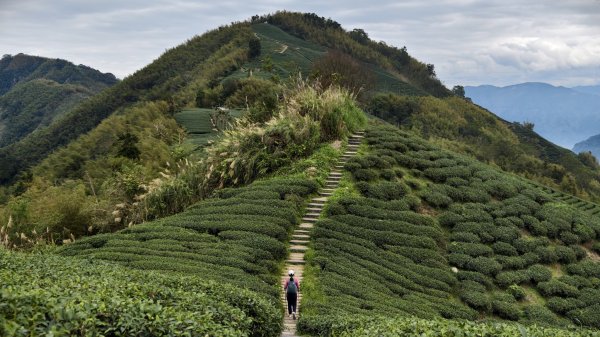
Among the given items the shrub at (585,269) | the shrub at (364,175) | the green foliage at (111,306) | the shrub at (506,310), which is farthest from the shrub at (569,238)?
the green foliage at (111,306)

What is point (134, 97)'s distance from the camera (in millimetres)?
77000

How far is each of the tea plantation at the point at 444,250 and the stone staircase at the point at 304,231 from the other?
1.39ft

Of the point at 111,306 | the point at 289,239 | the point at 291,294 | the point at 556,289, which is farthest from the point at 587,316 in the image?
the point at 111,306

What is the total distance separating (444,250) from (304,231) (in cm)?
560

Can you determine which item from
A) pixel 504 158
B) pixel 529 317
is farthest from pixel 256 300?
pixel 504 158

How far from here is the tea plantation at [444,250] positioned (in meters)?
15.6

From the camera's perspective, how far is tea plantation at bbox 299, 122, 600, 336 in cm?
1562

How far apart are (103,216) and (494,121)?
246 ft

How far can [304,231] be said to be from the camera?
1925 cm

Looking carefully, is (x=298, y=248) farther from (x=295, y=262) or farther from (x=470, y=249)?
(x=470, y=249)

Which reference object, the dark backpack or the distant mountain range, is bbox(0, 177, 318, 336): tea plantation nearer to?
the dark backpack

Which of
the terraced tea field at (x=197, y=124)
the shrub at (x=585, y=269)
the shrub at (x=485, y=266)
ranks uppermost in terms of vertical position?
the terraced tea field at (x=197, y=124)

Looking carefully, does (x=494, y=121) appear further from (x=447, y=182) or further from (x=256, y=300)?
(x=256, y=300)

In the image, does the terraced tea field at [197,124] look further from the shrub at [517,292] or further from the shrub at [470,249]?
the shrub at [517,292]
